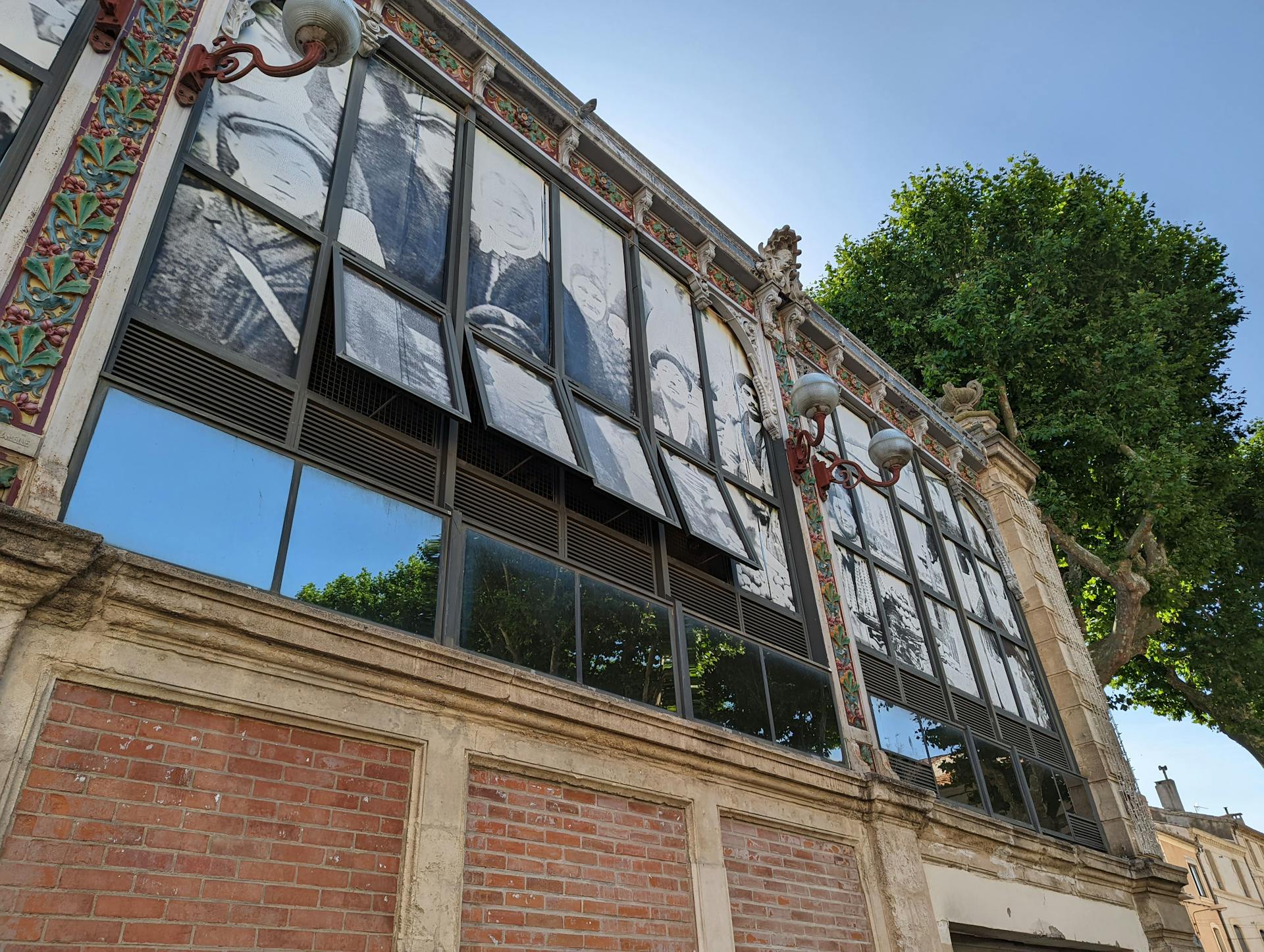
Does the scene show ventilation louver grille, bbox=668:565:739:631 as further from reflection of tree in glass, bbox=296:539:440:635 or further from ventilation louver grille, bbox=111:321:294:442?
ventilation louver grille, bbox=111:321:294:442

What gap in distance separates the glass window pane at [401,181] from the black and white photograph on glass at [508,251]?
0.95ft

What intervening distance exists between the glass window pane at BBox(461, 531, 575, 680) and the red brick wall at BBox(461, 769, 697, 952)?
2.54ft

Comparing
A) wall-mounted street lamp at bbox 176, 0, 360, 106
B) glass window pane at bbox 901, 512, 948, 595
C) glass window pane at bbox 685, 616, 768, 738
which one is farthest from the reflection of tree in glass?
glass window pane at bbox 901, 512, 948, 595

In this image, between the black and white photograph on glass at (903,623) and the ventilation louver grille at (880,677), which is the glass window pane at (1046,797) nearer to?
the black and white photograph on glass at (903,623)

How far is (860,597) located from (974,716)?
2186 mm

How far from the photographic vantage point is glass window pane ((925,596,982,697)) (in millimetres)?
10148

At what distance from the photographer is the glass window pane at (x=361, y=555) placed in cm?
469

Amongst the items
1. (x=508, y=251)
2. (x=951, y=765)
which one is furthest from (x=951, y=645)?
(x=508, y=251)

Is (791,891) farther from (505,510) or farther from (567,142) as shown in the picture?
(567,142)

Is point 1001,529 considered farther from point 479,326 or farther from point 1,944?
point 1,944

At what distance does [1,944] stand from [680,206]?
28.5 ft

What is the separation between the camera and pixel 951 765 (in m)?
8.99

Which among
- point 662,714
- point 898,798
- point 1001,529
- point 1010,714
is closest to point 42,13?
point 662,714

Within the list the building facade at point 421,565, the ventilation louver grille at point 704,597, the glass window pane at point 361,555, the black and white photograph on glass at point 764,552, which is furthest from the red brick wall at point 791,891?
the glass window pane at point 361,555
